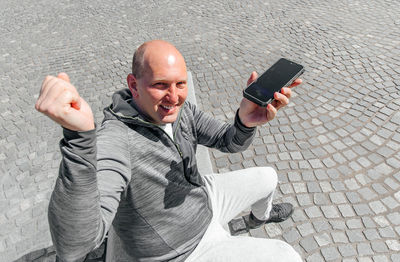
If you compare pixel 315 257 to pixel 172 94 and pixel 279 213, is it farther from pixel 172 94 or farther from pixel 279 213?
pixel 172 94

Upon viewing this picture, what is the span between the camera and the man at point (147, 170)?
4.17 feet

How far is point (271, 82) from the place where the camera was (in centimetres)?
219

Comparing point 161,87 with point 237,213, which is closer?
point 161,87

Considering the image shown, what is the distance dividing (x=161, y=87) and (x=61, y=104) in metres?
0.73

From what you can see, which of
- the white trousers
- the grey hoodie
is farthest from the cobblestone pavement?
the grey hoodie

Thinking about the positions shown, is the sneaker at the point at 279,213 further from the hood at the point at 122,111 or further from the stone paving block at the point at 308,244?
the hood at the point at 122,111

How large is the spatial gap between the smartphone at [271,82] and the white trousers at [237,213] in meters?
0.75

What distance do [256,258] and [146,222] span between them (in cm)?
71

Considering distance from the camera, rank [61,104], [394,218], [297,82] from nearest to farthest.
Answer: [61,104] → [297,82] → [394,218]

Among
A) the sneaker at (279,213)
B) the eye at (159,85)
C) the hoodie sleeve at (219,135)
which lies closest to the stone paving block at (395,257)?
the sneaker at (279,213)

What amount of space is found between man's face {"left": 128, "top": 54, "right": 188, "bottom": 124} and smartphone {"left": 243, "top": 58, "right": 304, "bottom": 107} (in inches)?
20.5

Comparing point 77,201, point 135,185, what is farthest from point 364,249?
point 77,201

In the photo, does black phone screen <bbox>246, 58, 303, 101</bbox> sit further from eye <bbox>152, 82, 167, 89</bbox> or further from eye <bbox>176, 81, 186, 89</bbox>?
eye <bbox>152, 82, 167, 89</bbox>

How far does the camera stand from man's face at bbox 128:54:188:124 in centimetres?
177
